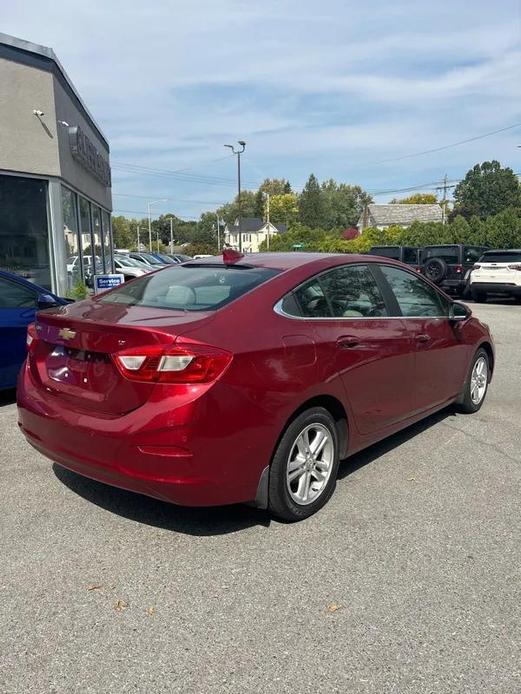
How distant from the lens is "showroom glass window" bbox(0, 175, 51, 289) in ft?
37.9

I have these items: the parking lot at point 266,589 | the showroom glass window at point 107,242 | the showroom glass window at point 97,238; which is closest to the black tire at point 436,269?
the showroom glass window at point 97,238

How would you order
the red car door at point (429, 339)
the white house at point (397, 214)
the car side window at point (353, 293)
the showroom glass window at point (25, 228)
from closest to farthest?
1. the car side window at point (353, 293)
2. the red car door at point (429, 339)
3. the showroom glass window at point (25, 228)
4. the white house at point (397, 214)

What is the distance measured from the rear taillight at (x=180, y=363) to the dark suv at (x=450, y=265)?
1628cm

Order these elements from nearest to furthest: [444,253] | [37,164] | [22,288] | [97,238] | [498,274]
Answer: [22,288], [37,164], [498,274], [97,238], [444,253]

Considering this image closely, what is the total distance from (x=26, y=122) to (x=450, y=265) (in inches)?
510

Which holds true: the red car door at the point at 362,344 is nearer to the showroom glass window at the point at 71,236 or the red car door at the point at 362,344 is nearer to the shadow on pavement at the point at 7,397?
the shadow on pavement at the point at 7,397

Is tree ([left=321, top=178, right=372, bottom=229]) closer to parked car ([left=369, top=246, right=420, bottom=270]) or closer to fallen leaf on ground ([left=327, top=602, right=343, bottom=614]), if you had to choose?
parked car ([left=369, top=246, right=420, bottom=270])

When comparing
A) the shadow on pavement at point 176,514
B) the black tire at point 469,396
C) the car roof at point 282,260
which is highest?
the car roof at point 282,260

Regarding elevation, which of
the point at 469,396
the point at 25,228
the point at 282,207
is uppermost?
the point at 282,207

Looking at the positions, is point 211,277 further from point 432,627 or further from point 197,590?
point 432,627

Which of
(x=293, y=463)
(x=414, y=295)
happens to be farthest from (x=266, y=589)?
(x=414, y=295)

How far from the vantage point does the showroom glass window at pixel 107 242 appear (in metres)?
21.4

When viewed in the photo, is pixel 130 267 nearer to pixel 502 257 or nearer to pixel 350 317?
pixel 502 257

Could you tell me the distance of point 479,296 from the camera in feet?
58.5
